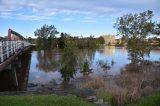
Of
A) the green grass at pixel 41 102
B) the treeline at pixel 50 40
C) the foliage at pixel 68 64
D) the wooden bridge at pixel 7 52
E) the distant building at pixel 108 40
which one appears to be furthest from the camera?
the distant building at pixel 108 40

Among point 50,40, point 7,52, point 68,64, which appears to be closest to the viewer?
point 7,52

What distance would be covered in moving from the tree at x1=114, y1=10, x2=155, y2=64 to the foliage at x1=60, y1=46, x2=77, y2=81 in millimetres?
12120

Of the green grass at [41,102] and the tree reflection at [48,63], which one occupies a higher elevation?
the green grass at [41,102]

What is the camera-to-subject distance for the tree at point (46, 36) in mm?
112244

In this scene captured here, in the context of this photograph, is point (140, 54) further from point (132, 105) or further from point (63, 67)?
point (132, 105)

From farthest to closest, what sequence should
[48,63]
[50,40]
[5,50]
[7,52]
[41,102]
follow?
[50,40] < [48,63] < [7,52] < [5,50] < [41,102]

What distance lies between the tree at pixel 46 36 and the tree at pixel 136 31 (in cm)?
7164

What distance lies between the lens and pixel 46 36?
116 m

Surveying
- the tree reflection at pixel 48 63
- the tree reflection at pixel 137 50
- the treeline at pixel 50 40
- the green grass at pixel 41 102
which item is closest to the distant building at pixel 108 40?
the treeline at pixel 50 40

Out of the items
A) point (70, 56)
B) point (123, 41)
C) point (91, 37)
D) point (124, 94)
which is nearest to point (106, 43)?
point (91, 37)

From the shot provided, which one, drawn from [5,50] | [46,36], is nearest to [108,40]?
[46,36]

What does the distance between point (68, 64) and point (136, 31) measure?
45.8 ft

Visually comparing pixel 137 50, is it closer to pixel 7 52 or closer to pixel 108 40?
pixel 7 52

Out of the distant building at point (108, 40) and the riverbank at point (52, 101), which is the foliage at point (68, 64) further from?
the distant building at point (108, 40)
